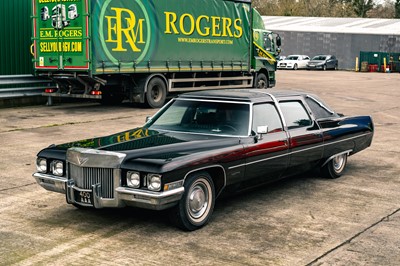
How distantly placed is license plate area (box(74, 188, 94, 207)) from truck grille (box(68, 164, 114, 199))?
0.05 metres

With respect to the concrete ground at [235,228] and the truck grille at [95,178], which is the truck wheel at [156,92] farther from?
the truck grille at [95,178]

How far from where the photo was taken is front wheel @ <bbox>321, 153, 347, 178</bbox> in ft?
27.5

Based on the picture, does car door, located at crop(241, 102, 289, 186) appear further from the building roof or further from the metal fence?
the building roof

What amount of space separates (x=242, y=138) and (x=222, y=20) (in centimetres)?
1468

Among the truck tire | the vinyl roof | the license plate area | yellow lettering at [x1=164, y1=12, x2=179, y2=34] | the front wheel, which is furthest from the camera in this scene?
the truck tire

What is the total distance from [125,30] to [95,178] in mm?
11754

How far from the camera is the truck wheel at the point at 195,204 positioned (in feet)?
19.1

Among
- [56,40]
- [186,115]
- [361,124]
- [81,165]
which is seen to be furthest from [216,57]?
[81,165]

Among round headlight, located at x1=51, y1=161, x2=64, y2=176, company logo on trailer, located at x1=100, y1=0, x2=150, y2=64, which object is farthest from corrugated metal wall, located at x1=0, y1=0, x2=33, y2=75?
round headlight, located at x1=51, y1=161, x2=64, y2=176

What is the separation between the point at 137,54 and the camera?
17.4 m

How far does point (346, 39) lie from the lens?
2179 inches

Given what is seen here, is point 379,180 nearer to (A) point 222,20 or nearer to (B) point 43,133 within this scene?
(B) point 43,133

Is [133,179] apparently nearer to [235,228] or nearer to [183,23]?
[235,228]

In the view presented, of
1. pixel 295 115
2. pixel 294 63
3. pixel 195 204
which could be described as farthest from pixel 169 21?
pixel 294 63
